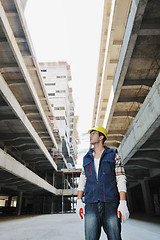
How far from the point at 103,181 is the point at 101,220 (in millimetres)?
478

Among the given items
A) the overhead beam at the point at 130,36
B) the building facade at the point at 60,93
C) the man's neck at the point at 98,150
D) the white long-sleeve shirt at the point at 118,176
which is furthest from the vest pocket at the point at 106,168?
the building facade at the point at 60,93

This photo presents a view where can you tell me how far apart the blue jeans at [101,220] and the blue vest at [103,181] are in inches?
3.3

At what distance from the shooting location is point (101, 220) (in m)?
2.40

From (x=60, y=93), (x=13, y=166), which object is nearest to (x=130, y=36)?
(x=13, y=166)

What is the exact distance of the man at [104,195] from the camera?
2320 millimetres

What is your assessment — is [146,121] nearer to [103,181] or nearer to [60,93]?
[103,181]

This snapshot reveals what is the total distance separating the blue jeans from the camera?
7.46 ft

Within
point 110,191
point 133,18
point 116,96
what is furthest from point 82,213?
point 116,96

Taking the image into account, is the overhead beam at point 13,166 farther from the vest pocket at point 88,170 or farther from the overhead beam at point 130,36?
the vest pocket at point 88,170

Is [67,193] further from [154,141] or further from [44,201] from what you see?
[154,141]

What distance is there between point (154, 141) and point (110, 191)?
7.00 meters

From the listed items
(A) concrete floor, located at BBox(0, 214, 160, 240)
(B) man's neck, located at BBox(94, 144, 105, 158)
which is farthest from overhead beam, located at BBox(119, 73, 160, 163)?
(B) man's neck, located at BBox(94, 144, 105, 158)

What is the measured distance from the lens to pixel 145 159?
12.1m

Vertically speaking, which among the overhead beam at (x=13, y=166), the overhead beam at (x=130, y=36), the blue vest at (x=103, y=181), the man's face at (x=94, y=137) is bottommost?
the blue vest at (x=103, y=181)
